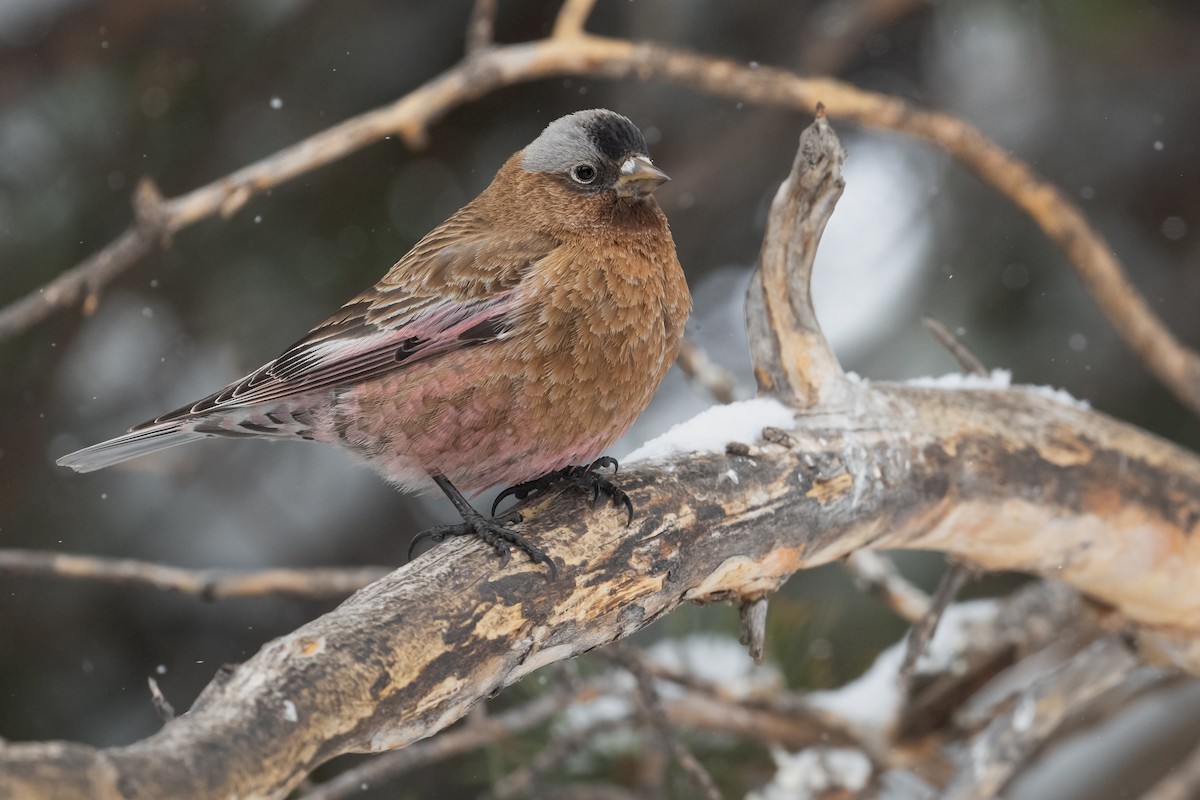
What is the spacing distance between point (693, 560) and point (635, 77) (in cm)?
182

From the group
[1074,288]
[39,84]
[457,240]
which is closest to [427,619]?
[457,240]

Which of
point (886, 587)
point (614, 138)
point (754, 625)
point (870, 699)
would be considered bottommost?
point (870, 699)

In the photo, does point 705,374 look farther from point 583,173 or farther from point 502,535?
point 502,535

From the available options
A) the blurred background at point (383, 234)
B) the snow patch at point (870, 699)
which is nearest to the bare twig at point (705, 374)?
the blurred background at point (383, 234)

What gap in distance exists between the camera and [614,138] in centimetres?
288

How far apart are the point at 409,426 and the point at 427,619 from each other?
68cm

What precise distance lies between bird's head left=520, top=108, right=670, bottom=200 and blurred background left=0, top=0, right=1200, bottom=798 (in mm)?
1353

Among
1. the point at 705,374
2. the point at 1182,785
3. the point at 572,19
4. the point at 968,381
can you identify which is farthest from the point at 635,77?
the point at 1182,785

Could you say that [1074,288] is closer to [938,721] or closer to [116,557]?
[938,721]

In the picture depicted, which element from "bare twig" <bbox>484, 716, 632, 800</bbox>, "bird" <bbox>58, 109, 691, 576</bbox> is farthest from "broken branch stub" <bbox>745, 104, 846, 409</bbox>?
"bare twig" <bbox>484, 716, 632, 800</bbox>

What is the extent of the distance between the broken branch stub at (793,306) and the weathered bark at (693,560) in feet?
0.29

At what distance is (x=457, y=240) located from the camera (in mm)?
2893

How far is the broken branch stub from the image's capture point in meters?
2.90

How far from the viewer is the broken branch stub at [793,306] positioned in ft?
9.53
